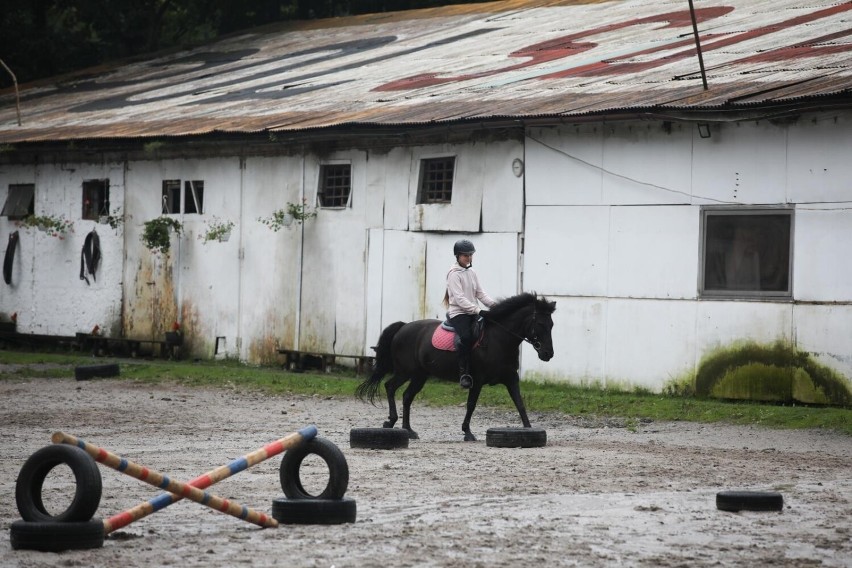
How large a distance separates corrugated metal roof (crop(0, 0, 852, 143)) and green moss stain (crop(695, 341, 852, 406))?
11.0 feet

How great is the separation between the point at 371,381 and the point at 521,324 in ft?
6.52

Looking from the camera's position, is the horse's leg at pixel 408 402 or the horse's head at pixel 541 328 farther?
the horse's leg at pixel 408 402

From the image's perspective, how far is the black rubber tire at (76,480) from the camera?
8.53m

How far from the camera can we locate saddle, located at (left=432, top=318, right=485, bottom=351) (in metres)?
15.8

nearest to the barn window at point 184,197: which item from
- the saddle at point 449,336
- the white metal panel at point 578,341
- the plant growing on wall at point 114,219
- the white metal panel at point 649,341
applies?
the plant growing on wall at point 114,219

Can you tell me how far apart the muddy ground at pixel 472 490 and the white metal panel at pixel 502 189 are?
388 cm

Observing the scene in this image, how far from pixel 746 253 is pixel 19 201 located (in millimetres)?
17743

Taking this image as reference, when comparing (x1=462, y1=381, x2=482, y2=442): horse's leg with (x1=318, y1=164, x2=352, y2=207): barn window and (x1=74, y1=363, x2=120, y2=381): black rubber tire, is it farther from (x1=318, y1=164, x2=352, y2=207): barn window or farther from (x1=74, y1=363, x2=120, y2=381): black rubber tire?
(x1=318, y1=164, x2=352, y2=207): barn window

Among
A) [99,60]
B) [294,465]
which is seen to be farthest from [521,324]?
[99,60]

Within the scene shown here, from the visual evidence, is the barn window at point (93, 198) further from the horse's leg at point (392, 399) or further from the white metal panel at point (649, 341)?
the horse's leg at point (392, 399)

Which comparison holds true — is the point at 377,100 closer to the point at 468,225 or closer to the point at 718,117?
the point at 468,225

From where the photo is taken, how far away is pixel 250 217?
25.8 metres

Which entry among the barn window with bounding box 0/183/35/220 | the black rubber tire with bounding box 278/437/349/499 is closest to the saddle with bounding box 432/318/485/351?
the black rubber tire with bounding box 278/437/349/499

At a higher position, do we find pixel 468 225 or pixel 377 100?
pixel 377 100
